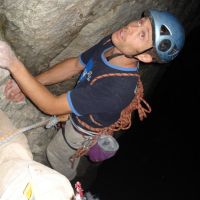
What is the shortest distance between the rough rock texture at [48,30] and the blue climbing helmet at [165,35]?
811mm

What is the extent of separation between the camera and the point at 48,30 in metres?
3.19

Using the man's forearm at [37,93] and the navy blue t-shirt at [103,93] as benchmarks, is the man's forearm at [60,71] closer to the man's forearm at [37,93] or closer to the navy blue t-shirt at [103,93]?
the navy blue t-shirt at [103,93]

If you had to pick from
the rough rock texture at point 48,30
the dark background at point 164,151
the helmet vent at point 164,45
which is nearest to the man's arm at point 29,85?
the rough rock texture at point 48,30

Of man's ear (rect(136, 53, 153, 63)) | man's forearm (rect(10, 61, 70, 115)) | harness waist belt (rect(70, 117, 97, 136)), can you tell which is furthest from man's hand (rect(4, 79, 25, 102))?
man's ear (rect(136, 53, 153, 63))

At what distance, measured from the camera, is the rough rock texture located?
9.82ft

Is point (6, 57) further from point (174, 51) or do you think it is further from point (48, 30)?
point (174, 51)

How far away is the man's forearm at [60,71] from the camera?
3709 mm

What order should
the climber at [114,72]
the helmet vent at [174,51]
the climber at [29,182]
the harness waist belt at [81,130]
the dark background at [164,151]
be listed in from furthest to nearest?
the dark background at [164,151] < the harness waist belt at [81,130] < the helmet vent at [174,51] < the climber at [114,72] < the climber at [29,182]

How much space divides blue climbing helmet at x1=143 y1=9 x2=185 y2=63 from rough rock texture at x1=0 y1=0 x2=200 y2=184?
0.81 m

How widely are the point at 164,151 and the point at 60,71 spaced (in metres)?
7.77

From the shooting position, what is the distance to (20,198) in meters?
2.01

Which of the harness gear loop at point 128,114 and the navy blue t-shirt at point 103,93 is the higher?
the navy blue t-shirt at point 103,93

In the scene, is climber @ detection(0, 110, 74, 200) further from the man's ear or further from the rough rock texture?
the man's ear

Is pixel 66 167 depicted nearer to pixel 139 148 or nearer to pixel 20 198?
pixel 20 198
